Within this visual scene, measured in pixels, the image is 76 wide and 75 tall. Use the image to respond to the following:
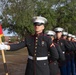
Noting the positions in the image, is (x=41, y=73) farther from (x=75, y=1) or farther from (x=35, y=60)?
(x=75, y=1)

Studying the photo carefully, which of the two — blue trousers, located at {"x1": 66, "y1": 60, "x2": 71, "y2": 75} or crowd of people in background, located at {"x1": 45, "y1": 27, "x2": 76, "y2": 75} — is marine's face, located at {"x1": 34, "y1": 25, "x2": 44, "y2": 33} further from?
blue trousers, located at {"x1": 66, "y1": 60, "x2": 71, "y2": 75}

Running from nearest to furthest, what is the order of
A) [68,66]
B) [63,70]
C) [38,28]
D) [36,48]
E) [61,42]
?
[38,28] < [36,48] < [61,42] < [63,70] < [68,66]

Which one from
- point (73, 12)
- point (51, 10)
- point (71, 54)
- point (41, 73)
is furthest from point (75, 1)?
point (41, 73)

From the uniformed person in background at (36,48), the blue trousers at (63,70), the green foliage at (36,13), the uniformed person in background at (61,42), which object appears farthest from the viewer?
the green foliage at (36,13)

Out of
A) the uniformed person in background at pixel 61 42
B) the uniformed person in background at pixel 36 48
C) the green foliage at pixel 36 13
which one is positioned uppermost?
the uniformed person in background at pixel 36 48

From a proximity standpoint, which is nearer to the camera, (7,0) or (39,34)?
(39,34)

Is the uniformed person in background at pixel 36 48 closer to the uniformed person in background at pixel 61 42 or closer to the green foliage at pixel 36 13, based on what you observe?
the uniformed person in background at pixel 61 42

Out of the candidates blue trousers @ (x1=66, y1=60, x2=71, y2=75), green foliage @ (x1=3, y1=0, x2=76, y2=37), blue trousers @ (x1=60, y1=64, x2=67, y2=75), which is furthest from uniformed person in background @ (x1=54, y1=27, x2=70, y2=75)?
green foliage @ (x1=3, y1=0, x2=76, y2=37)

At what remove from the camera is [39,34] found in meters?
5.99

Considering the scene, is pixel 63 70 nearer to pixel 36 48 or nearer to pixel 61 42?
pixel 61 42

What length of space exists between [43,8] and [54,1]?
5615 millimetres

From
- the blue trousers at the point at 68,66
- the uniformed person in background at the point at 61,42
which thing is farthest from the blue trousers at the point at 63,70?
the blue trousers at the point at 68,66

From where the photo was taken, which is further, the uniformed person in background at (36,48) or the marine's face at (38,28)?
the uniformed person in background at (36,48)

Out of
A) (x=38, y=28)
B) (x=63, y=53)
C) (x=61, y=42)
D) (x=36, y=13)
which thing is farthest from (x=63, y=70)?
(x=36, y=13)
